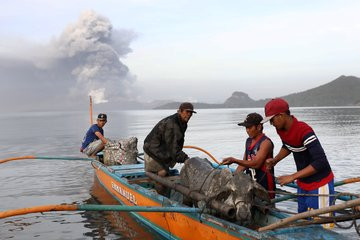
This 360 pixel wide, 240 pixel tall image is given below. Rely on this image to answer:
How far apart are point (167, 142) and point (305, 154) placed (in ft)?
11.9

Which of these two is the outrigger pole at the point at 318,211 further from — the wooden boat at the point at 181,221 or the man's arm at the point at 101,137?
the man's arm at the point at 101,137

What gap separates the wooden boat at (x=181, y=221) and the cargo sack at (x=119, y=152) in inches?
38.3

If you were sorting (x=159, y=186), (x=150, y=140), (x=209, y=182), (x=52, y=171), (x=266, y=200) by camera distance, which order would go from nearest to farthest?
(x=266, y=200), (x=209, y=182), (x=150, y=140), (x=159, y=186), (x=52, y=171)

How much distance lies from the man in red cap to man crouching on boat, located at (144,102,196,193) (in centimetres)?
277

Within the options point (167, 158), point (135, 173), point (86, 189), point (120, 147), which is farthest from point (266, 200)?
point (86, 189)

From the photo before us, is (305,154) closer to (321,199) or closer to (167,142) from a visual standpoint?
(321,199)

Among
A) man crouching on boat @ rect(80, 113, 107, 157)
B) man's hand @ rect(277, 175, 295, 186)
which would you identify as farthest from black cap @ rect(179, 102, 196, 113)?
man crouching on boat @ rect(80, 113, 107, 157)

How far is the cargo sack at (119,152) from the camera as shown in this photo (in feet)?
40.5

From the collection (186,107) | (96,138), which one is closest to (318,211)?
(186,107)

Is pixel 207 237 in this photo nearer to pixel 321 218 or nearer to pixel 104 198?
pixel 321 218

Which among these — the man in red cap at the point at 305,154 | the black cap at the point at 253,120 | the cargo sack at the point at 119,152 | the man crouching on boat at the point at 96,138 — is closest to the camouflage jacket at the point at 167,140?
the black cap at the point at 253,120

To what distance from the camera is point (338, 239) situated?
473 cm

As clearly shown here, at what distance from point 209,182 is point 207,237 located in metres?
0.95

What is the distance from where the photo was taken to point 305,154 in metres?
4.84
